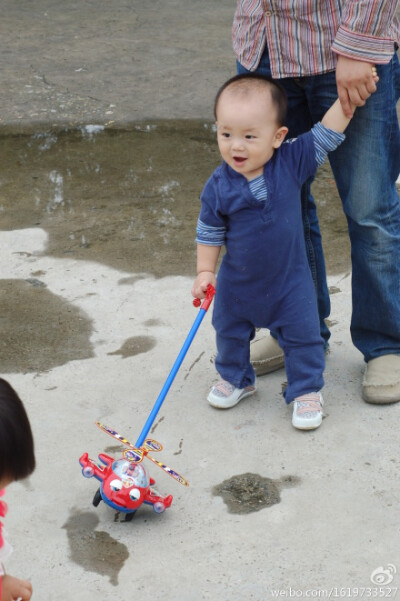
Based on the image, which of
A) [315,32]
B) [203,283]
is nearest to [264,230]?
[203,283]

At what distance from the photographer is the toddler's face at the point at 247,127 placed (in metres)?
2.40

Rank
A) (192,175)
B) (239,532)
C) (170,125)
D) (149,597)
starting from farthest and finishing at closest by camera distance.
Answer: (170,125) → (192,175) → (239,532) → (149,597)

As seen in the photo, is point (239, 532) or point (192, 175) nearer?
point (239, 532)

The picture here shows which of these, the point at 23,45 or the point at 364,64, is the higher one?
the point at 364,64

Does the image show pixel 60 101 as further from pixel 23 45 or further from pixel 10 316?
pixel 10 316

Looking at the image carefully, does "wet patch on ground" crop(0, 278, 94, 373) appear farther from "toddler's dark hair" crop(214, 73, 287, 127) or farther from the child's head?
"toddler's dark hair" crop(214, 73, 287, 127)

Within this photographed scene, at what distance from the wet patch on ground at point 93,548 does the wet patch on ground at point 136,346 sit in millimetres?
832

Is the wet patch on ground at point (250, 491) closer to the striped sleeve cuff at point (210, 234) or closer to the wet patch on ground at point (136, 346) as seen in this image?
the striped sleeve cuff at point (210, 234)

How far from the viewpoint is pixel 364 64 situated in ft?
7.81

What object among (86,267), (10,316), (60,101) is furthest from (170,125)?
(10,316)

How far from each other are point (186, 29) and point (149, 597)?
623 cm

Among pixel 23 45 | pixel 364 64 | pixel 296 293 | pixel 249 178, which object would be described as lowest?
pixel 23 45

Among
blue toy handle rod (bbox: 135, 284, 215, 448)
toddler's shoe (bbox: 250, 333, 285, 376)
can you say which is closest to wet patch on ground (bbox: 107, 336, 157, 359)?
toddler's shoe (bbox: 250, 333, 285, 376)

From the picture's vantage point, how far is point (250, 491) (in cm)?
232
